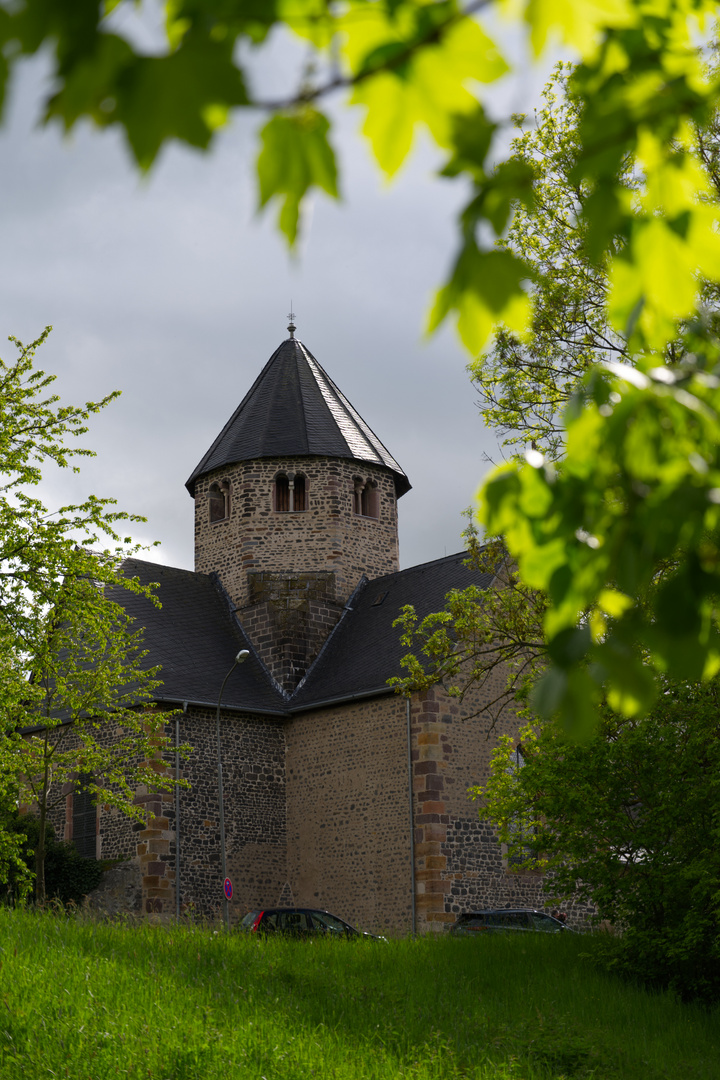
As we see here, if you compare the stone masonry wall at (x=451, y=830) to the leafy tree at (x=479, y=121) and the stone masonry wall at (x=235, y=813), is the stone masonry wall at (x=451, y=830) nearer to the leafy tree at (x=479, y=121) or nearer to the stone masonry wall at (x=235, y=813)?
the stone masonry wall at (x=235, y=813)

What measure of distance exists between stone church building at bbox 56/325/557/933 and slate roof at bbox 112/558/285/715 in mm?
65

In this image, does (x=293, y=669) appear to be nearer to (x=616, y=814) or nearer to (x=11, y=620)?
(x=11, y=620)

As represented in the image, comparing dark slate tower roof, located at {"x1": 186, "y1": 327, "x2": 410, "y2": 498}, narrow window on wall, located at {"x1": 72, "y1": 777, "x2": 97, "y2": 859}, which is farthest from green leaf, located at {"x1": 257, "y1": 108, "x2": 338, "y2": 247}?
dark slate tower roof, located at {"x1": 186, "y1": 327, "x2": 410, "y2": 498}

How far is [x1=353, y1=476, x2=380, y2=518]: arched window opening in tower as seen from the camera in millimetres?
32938

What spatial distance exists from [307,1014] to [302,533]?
22715mm

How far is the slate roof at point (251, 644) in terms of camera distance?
27.3 m

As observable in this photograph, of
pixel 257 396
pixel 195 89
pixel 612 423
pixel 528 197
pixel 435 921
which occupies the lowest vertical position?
pixel 435 921

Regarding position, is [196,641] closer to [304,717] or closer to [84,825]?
[304,717]

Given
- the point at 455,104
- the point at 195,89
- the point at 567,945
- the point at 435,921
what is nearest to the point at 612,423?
the point at 455,104

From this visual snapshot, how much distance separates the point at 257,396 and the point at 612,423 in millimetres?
33758

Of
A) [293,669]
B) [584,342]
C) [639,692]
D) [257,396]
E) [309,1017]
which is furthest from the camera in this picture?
[257,396]

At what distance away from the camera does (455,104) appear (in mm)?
1862

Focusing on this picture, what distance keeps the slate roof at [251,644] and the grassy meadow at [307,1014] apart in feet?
43.1

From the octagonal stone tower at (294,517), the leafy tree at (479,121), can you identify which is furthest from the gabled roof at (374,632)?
the leafy tree at (479,121)
